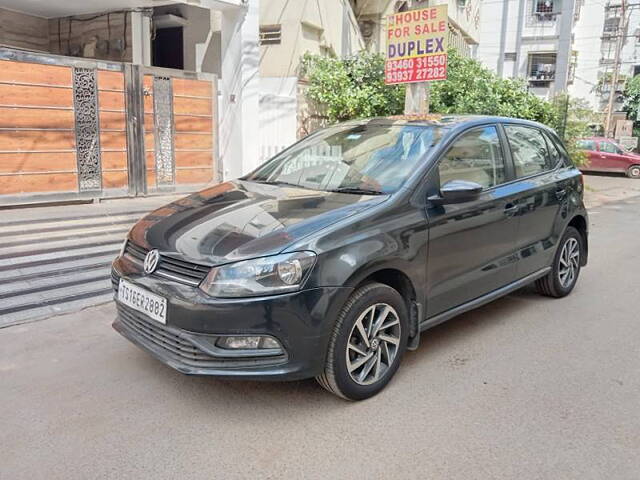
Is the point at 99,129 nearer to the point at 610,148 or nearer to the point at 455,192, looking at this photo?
the point at 455,192

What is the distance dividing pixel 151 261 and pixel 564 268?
3927mm

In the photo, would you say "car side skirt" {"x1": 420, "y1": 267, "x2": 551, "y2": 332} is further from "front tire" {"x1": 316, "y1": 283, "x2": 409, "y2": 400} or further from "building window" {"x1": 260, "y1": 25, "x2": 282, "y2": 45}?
"building window" {"x1": 260, "y1": 25, "x2": 282, "y2": 45}

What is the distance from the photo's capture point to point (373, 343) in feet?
11.1

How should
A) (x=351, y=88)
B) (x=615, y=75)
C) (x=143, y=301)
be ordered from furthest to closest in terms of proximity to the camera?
(x=615, y=75), (x=351, y=88), (x=143, y=301)

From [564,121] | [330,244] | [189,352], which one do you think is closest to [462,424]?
[330,244]

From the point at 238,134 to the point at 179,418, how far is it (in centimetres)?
658

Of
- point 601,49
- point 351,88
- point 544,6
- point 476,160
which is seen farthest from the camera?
point 601,49

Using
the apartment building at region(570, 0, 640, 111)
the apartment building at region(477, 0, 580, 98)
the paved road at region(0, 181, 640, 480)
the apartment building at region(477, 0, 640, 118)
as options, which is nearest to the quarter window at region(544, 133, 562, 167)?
the paved road at region(0, 181, 640, 480)

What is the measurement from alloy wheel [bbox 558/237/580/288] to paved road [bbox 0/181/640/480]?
90 centimetres

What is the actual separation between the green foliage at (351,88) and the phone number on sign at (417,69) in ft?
8.87

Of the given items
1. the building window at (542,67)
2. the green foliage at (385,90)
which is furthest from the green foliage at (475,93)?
the building window at (542,67)

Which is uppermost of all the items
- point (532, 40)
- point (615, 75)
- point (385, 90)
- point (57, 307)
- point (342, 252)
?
point (532, 40)

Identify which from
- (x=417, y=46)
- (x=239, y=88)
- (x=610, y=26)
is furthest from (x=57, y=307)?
(x=610, y=26)

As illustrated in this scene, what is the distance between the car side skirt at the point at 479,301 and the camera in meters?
3.82
